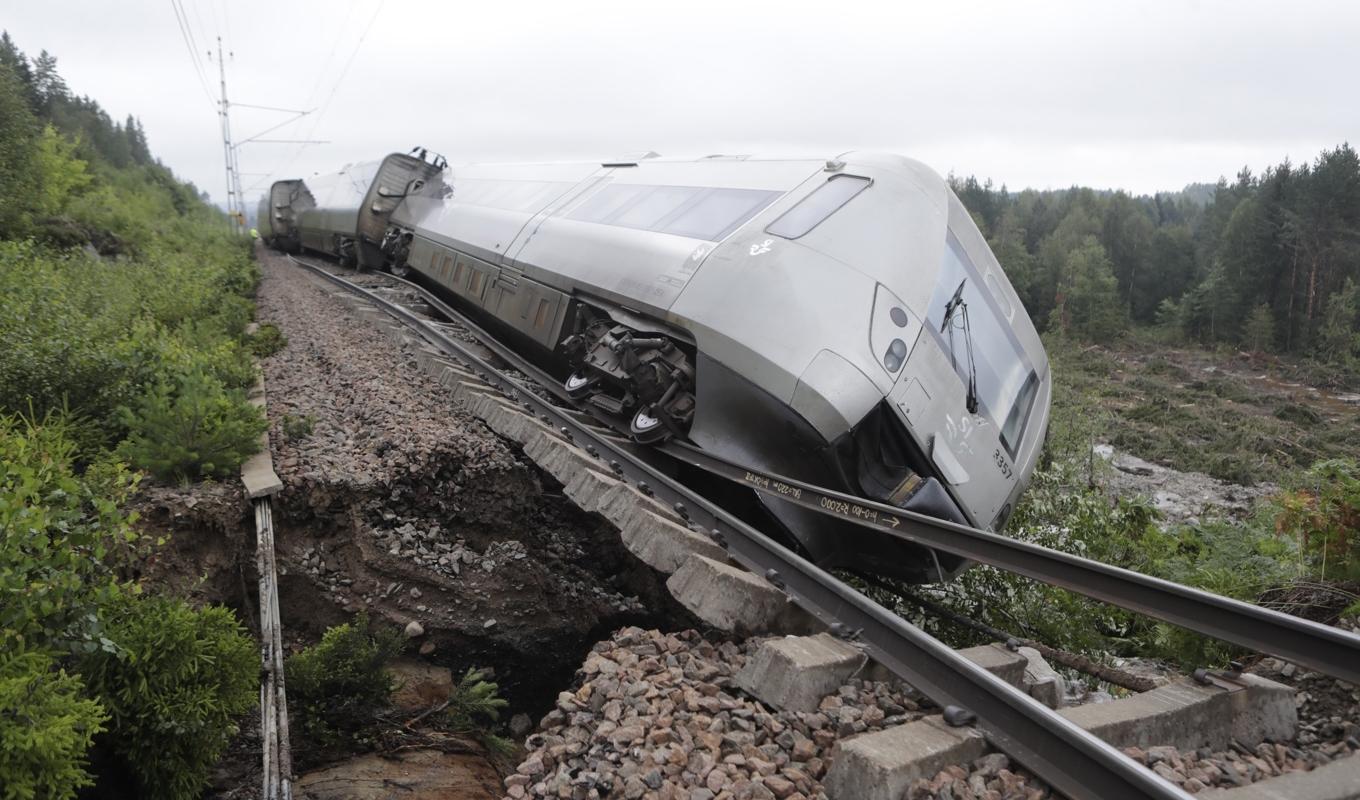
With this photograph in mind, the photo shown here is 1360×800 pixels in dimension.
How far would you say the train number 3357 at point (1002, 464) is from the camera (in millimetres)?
6254

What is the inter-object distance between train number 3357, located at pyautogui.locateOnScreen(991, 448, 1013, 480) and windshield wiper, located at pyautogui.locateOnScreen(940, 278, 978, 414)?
1.40 ft

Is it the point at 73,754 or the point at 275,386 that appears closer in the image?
the point at 73,754

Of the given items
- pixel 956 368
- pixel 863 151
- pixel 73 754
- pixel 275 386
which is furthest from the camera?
pixel 275 386

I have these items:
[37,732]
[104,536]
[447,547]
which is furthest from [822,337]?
[37,732]

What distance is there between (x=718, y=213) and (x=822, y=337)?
190 cm

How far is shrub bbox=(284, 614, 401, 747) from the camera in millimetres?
4336

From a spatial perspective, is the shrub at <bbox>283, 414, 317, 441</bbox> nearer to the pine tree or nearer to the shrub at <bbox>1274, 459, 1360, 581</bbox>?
the shrub at <bbox>1274, 459, 1360, 581</bbox>

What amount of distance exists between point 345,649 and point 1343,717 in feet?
14.6

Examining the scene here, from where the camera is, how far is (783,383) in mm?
5285

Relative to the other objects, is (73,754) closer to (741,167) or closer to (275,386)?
(275,386)

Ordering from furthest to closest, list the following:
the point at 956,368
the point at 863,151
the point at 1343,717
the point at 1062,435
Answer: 1. the point at 1062,435
2. the point at 863,151
3. the point at 956,368
4. the point at 1343,717

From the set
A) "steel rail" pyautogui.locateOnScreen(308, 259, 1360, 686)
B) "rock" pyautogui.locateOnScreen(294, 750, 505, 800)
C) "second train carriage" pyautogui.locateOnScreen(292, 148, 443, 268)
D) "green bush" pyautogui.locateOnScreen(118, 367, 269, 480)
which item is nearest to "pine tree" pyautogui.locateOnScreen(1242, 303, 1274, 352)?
"second train carriage" pyautogui.locateOnScreen(292, 148, 443, 268)

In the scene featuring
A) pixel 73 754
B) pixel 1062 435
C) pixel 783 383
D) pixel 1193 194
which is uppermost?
pixel 1193 194

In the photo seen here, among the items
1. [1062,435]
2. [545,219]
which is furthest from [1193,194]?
[545,219]
